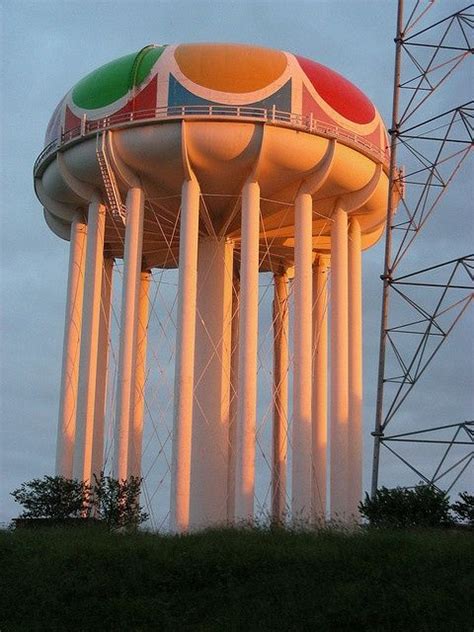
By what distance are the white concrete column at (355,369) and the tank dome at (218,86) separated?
344cm

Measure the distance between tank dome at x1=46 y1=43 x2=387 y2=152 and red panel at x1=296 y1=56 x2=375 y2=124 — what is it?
26 mm

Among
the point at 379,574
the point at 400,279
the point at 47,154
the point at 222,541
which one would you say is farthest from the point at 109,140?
the point at 379,574

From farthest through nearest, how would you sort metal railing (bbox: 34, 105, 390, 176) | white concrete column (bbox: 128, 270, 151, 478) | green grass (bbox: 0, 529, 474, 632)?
white concrete column (bbox: 128, 270, 151, 478)
metal railing (bbox: 34, 105, 390, 176)
green grass (bbox: 0, 529, 474, 632)

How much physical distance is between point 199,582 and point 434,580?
3613 millimetres

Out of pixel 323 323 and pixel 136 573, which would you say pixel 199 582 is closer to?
pixel 136 573

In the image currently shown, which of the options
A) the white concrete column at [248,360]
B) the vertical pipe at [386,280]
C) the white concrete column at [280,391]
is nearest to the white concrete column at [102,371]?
the white concrete column at [280,391]

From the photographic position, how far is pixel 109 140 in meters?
27.0

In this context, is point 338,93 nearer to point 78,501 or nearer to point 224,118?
point 224,118

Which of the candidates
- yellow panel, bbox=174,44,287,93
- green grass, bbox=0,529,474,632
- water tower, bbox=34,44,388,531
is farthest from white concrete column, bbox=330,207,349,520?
green grass, bbox=0,529,474,632

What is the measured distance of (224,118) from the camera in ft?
86.6

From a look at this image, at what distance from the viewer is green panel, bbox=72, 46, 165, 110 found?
2762cm

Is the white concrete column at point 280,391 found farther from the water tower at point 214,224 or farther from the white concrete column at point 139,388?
the white concrete column at point 139,388

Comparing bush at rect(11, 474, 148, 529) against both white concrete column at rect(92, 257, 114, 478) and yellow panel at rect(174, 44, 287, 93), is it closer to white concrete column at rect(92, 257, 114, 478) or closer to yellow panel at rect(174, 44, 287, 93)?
white concrete column at rect(92, 257, 114, 478)

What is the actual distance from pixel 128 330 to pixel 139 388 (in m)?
5.25
